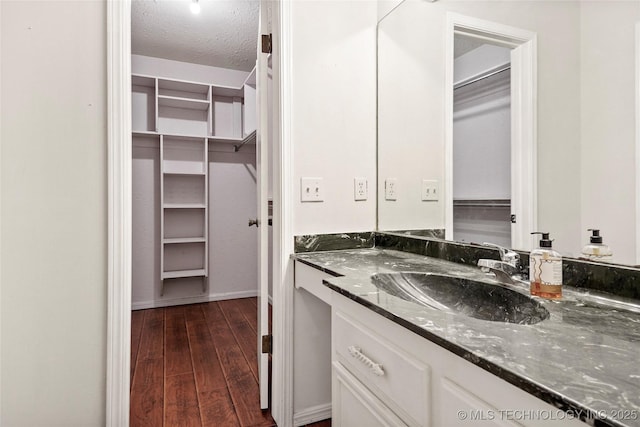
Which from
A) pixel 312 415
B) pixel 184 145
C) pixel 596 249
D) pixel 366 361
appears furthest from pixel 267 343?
pixel 184 145

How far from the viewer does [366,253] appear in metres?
1.65

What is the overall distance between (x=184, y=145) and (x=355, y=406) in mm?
3320

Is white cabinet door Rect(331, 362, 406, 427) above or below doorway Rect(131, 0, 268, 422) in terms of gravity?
below

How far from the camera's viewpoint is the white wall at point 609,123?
87 cm

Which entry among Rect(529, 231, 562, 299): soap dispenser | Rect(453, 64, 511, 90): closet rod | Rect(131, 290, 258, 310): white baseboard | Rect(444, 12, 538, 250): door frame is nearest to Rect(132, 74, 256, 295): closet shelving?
Rect(131, 290, 258, 310): white baseboard

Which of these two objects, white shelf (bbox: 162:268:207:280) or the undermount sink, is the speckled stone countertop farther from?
white shelf (bbox: 162:268:207:280)

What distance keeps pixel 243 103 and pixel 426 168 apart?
2763 mm

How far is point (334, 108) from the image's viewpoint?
169cm

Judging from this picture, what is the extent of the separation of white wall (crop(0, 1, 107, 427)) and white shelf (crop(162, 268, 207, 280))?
6.92 feet

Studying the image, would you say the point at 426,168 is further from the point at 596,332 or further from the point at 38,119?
the point at 38,119

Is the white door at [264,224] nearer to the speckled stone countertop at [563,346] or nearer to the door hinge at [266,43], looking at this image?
the door hinge at [266,43]

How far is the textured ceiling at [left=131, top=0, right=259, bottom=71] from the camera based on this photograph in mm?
2607

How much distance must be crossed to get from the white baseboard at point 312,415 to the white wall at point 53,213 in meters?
0.82

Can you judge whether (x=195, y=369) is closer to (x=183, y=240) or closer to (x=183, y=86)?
(x=183, y=240)
